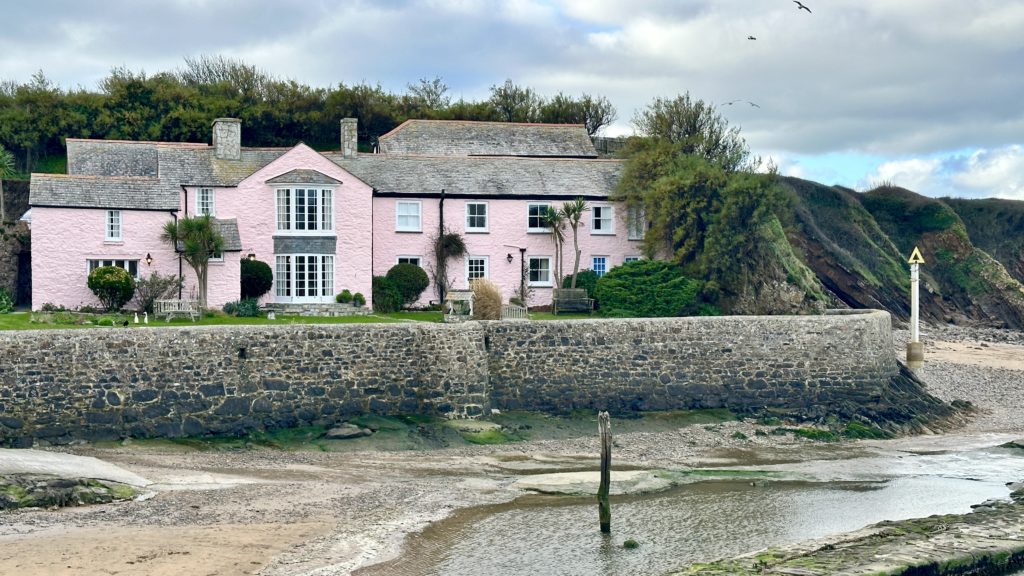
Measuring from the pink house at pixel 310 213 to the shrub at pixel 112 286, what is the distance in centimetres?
121

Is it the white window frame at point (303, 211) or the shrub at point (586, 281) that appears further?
the shrub at point (586, 281)

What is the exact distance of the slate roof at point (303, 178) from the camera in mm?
37656

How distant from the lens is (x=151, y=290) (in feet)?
118

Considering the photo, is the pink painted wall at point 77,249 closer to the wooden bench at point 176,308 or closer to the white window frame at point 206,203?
the white window frame at point 206,203

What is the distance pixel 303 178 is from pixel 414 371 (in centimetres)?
1171

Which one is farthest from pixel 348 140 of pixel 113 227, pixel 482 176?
pixel 113 227

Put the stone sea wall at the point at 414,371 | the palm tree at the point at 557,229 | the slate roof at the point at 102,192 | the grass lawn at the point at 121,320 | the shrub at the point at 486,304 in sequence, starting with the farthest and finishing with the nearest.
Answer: the palm tree at the point at 557,229 < the slate roof at the point at 102,192 < the shrub at the point at 486,304 < the grass lawn at the point at 121,320 < the stone sea wall at the point at 414,371

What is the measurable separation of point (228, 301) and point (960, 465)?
21780 mm

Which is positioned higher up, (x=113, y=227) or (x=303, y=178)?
(x=303, y=178)

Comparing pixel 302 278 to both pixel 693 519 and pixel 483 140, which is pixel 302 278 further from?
pixel 693 519

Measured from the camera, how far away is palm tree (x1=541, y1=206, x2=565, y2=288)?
40362 mm

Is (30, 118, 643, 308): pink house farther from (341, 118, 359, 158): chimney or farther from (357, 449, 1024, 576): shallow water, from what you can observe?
(357, 449, 1024, 576): shallow water

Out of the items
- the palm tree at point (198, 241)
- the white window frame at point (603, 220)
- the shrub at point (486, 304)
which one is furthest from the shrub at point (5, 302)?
the white window frame at point (603, 220)

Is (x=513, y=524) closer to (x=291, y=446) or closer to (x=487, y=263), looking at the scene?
(x=291, y=446)
